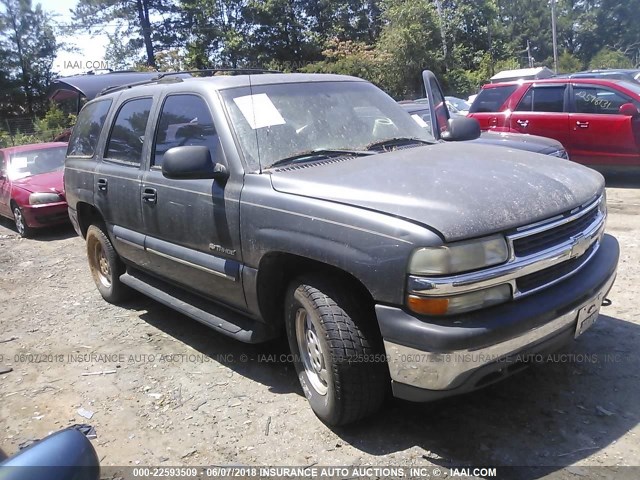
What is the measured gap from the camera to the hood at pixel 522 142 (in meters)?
6.96

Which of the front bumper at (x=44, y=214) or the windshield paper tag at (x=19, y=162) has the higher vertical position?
the windshield paper tag at (x=19, y=162)

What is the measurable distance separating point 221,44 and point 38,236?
97.3 feet

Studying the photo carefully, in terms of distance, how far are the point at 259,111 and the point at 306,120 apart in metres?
0.30

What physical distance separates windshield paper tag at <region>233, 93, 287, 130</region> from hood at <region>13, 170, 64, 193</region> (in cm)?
660

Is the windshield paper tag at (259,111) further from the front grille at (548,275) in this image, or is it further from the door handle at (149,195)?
the front grille at (548,275)

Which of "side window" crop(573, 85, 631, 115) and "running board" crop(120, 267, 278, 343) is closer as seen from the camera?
"running board" crop(120, 267, 278, 343)

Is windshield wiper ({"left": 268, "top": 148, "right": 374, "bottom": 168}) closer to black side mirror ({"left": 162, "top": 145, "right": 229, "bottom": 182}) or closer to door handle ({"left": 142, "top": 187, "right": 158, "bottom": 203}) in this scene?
black side mirror ({"left": 162, "top": 145, "right": 229, "bottom": 182})

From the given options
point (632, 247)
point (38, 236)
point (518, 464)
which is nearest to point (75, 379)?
point (518, 464)

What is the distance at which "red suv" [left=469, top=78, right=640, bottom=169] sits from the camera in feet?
28.1

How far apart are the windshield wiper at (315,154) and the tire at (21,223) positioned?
7270 mm

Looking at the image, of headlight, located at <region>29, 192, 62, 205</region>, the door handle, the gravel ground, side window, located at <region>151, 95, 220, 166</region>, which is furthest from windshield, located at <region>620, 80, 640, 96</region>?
headlight, located at <region>29, 192, 62, 205</region>

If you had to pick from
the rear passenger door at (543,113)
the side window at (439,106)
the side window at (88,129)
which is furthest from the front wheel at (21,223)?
the rear passenger door at (543,113)

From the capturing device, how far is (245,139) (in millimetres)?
3500

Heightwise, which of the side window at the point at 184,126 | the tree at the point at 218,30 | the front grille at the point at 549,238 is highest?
the tree at the point at 218,30
